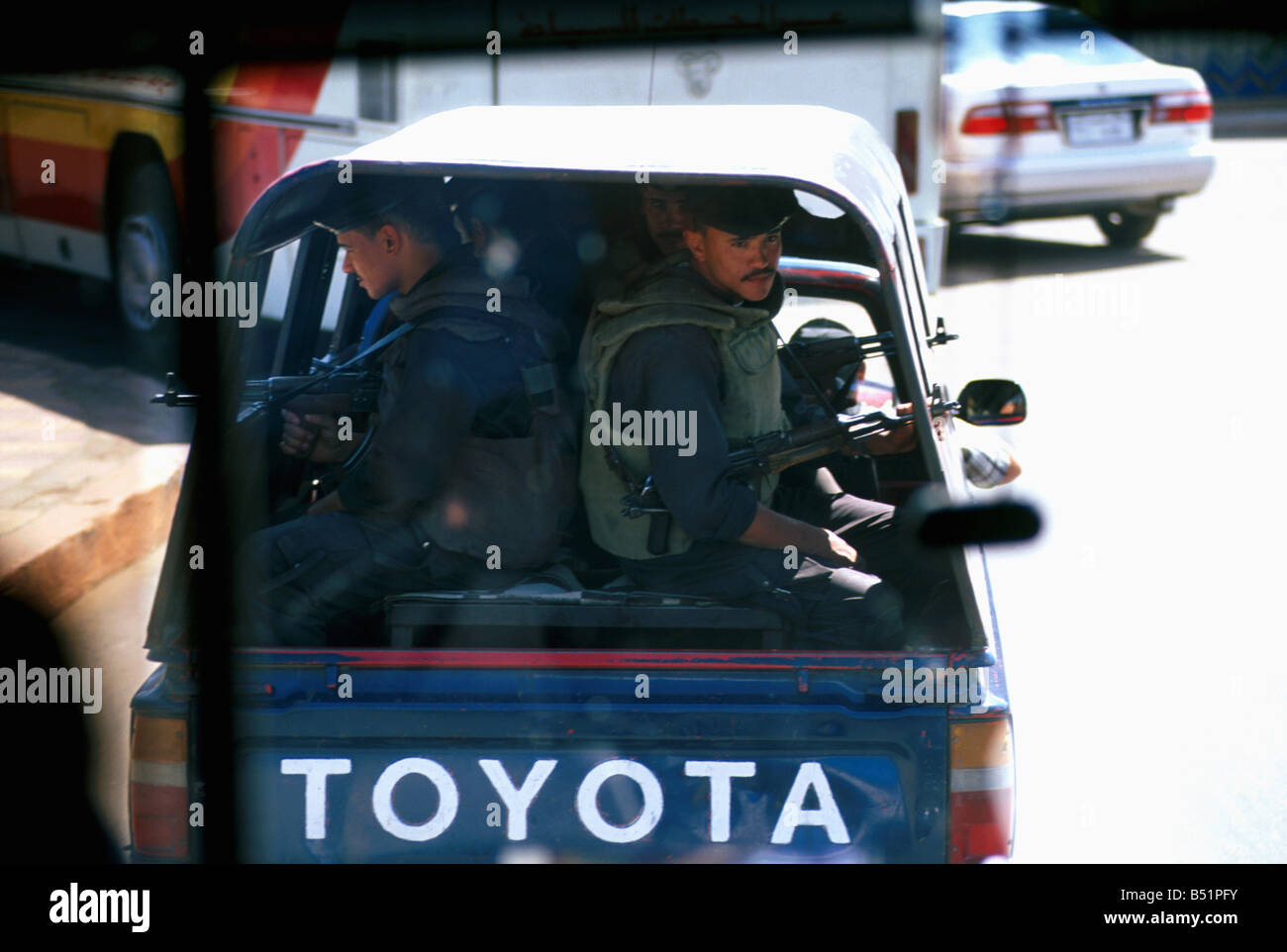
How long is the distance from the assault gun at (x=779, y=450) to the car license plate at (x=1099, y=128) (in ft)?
27.5

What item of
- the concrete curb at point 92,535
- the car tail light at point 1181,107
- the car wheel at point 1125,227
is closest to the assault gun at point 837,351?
the concrete curb at point 92,535

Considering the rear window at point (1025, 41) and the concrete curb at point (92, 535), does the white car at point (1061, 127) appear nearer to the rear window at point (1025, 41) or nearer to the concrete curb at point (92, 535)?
the rear window at point (1025, 41)

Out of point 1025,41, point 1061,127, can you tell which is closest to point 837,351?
point 1061,127

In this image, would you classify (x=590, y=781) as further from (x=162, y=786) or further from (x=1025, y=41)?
(x=1025, y=41)

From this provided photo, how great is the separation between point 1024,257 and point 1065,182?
1.24 m

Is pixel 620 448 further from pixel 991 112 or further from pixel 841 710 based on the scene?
pixel 991 112

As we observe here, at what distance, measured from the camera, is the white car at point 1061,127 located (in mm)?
10148

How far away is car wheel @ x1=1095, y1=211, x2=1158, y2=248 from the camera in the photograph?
11.6 metres

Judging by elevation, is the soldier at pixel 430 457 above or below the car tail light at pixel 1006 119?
below

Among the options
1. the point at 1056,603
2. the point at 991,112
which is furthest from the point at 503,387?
the point at 991,112

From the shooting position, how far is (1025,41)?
11.1 m

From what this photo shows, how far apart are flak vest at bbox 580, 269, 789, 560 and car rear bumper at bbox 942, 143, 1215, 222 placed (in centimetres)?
784
